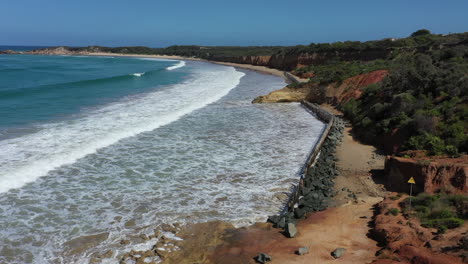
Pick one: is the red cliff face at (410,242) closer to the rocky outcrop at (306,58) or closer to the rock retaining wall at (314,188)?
the rock retaining wall at (314,188)

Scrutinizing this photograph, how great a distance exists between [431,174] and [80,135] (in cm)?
1667

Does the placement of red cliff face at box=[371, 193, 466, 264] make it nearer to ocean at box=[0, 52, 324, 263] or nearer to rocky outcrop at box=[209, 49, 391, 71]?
ocean at box=[0, 52, 324, 263]

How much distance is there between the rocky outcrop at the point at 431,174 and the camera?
37.6 ft

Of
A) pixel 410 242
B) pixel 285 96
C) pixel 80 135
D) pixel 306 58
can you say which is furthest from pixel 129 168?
pixel 306 58

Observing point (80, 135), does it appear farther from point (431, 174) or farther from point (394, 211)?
point (431, 174)

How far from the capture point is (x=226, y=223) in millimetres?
11195

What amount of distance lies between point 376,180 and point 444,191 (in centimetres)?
305

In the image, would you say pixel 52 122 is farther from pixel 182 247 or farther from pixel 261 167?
pixel 182 247

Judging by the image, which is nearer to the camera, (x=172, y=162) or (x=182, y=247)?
(x=182, y=247)

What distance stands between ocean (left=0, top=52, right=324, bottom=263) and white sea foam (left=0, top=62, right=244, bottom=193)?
2.1 inches

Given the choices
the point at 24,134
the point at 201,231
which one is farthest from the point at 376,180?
the point at 24,134

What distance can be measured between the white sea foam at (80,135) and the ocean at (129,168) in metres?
0.05

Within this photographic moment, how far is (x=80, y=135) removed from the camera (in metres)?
20.1

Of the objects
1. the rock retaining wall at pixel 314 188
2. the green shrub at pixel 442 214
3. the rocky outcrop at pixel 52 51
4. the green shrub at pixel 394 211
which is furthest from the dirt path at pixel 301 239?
the rocky outcrop at pixel 52 51
